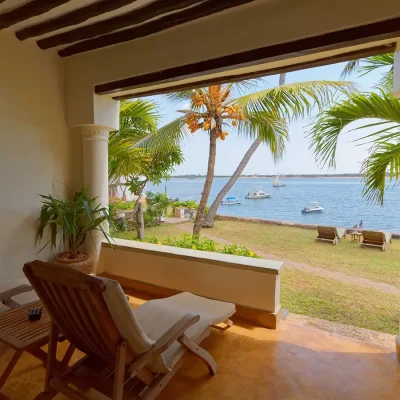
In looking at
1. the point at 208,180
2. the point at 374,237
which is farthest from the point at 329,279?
the point at 374,237

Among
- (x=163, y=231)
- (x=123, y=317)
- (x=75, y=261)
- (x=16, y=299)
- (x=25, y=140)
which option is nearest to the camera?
(x=123, y=317)

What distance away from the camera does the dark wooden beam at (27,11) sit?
2.16 m

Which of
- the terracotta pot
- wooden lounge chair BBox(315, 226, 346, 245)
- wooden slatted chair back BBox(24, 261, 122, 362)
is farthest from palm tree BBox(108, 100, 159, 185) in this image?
wooden lounge chair BBox(315, 226, 346, 245)

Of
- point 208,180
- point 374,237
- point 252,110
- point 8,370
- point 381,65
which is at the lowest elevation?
point 374,237

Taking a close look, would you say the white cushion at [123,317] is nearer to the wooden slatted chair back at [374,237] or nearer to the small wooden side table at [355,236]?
the wooden slatted chair back at [374,237]

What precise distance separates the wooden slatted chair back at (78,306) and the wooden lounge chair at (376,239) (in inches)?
364

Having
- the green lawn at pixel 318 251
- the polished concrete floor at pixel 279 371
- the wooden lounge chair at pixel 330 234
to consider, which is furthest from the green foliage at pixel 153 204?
the polished concrete floor at pixel 279 371

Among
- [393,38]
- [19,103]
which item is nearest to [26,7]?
[19,103]

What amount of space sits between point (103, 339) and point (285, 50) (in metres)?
2.26

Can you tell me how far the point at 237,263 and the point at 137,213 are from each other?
4121mm

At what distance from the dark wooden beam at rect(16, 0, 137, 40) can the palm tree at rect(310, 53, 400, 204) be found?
1863 mm

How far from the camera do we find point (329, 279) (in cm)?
582

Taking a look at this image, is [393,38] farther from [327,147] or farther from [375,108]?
[327,147]

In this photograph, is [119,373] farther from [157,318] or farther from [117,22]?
[117,22]
